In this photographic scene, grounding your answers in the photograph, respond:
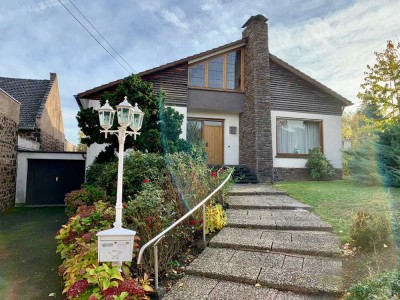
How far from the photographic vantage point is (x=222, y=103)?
40.8 feet

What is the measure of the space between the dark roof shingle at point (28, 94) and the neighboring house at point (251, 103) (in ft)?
15.7

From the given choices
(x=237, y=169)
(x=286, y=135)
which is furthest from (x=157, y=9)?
(x=286, y=135)

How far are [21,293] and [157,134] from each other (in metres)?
5.36

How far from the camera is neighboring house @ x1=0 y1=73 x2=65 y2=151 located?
46.4 ft

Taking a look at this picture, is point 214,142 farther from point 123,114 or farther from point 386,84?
point 123,114

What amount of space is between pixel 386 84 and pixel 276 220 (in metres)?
12.3

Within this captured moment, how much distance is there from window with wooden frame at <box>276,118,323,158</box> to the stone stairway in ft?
24.6

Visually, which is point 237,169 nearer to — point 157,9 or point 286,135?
point 286,135

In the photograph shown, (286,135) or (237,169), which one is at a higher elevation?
(286,135)

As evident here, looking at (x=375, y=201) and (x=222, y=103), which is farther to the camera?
(x=222, y=103)

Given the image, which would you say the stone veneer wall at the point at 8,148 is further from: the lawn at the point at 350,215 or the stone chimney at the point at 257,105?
the lawn at the point at 350,215

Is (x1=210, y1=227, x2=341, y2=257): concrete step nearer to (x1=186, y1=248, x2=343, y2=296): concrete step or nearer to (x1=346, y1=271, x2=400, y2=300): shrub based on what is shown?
(x1=186, y1=248, x2=343, y2=296): concrete step

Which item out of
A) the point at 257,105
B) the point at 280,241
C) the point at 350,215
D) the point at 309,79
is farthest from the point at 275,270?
the point at 309,79

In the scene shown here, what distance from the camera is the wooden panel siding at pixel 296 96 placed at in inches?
491
